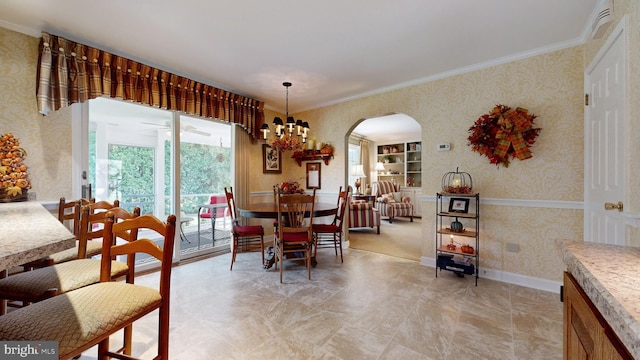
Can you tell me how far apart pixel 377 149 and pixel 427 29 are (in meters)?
6.37

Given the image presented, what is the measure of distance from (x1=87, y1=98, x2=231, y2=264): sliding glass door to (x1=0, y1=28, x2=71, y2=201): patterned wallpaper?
0.25m

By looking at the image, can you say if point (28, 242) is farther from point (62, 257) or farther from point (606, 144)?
point (606, 144)

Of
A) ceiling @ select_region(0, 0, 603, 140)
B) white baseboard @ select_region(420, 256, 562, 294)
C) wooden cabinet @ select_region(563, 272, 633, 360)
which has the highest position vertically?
ceiling @ select_region(0, 0, 603, 140)

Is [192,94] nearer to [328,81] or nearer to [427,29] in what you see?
[328,81]

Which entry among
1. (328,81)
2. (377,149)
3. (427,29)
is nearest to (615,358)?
(427,29)

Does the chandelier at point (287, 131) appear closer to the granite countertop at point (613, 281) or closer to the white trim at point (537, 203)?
the white trim at point (537, 203)

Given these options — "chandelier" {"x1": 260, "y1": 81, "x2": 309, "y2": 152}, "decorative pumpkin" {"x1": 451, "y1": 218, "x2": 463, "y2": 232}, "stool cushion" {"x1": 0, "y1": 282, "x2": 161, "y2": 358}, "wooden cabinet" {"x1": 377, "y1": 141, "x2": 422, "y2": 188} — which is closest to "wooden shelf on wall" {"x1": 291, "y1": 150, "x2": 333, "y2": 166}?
"chandelier" {"x1": 260, "y1": 81, "x2": 309, "y2": 152}

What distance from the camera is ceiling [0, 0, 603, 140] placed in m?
2.02

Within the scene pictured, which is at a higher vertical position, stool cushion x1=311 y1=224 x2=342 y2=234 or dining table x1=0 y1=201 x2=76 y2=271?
dining table x1=0 y1=201 x2=76 y2=271

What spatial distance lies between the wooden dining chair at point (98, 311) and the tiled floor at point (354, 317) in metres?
0.75

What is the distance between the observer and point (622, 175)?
1.65 metres

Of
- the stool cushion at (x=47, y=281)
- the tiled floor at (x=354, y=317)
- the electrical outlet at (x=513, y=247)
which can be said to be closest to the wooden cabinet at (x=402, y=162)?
the electrical outlet at (x=513, y=247)

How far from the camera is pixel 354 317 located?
81.1 inches

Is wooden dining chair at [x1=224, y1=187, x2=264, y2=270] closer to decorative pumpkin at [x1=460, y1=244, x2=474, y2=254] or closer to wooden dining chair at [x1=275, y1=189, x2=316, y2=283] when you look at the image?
wooden dining chair at [x1=275, y1=189, x2=316, y2=283]
